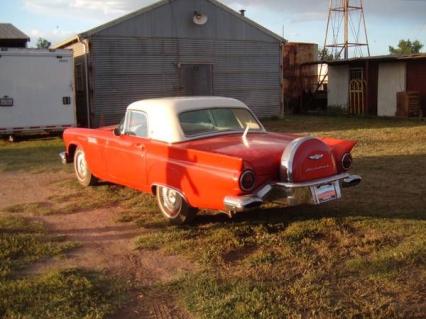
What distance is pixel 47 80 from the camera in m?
15.7

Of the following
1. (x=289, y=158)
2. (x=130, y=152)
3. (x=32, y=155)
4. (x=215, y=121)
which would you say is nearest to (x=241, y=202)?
Result: (x=289, y=158)

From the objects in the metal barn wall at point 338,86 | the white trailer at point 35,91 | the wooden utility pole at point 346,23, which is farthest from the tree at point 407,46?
the white trailer at point 35,91

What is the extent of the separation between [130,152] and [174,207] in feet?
3.46

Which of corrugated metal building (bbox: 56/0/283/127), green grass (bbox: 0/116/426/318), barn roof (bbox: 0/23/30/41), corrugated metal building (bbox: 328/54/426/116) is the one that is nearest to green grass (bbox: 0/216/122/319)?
green grass (bbox: 0/116/426/318)

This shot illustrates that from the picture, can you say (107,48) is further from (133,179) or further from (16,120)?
(133,179)

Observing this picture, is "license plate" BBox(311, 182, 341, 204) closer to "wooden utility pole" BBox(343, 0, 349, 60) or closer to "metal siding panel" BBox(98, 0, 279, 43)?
"metal siding panel" BBox(98, 0, 279, 43)

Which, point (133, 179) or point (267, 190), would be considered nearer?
point (267, 190)

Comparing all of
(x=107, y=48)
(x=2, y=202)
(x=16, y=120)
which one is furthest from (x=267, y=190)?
(x=107, y=48)

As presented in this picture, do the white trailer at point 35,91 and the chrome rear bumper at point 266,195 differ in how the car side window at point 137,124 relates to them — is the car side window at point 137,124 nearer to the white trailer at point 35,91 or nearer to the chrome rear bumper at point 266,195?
the chrome rear bumper at point 266,195

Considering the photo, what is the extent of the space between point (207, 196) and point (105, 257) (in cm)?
117

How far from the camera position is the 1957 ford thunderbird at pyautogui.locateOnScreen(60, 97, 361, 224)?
17.9ft

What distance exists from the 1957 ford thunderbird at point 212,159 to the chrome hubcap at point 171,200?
0.01 meters

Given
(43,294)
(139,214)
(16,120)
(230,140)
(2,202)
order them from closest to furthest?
(43,294), (230,140), (139,214), (2,202), (16,120)

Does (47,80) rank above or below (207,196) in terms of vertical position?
above
